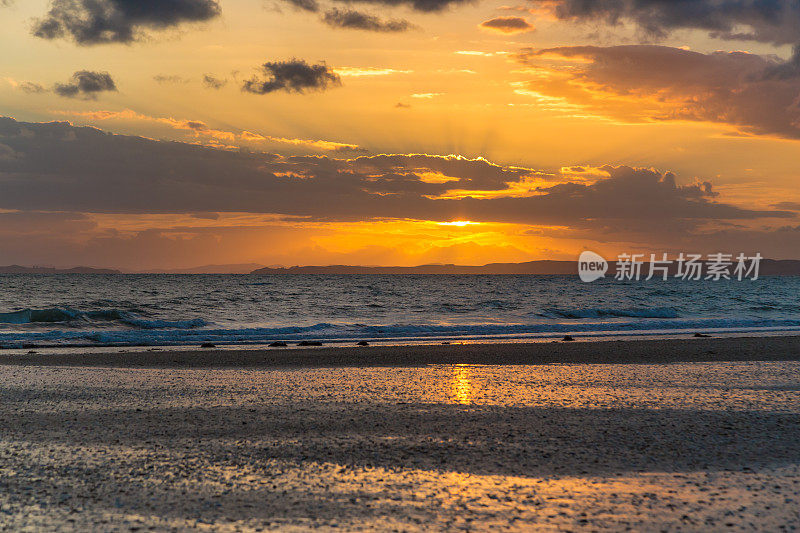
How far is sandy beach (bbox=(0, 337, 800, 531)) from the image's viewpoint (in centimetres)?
570

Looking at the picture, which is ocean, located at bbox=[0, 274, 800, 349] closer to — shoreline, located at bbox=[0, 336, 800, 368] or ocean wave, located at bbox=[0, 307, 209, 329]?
ocean wave, located at bbox=[0, 307, 209, 329]

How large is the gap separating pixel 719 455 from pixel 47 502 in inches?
302

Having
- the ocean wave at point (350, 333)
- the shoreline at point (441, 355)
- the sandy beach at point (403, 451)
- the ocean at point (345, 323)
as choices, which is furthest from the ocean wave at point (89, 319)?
the sandy beach at point (403, 451)

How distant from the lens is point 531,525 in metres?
5.38

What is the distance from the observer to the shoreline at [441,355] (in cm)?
1939

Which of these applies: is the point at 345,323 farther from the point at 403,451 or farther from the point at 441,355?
the point at 403,451

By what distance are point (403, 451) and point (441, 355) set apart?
44.9 feet

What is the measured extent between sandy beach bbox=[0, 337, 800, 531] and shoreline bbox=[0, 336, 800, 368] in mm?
3434

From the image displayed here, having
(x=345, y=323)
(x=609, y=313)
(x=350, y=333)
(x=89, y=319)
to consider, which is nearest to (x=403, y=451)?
(x=350, y=333)

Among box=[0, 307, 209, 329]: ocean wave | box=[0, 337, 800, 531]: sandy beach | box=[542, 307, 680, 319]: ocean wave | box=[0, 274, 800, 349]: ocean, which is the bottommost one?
box=[0, 307, 209, 329]: ocean wave

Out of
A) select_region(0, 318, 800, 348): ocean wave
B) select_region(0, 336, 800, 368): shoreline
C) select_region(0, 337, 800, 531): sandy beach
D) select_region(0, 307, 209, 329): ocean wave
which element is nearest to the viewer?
select_region(0, 337, 800, 531): sandy beach

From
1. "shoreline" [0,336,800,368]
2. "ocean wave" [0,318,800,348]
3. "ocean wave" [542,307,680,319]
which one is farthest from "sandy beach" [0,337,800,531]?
"ocean wave" [542,307,680,319]

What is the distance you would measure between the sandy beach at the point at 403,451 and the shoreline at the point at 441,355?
3.43 meters

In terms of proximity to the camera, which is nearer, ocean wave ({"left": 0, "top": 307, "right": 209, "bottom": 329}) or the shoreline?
the shoreline
